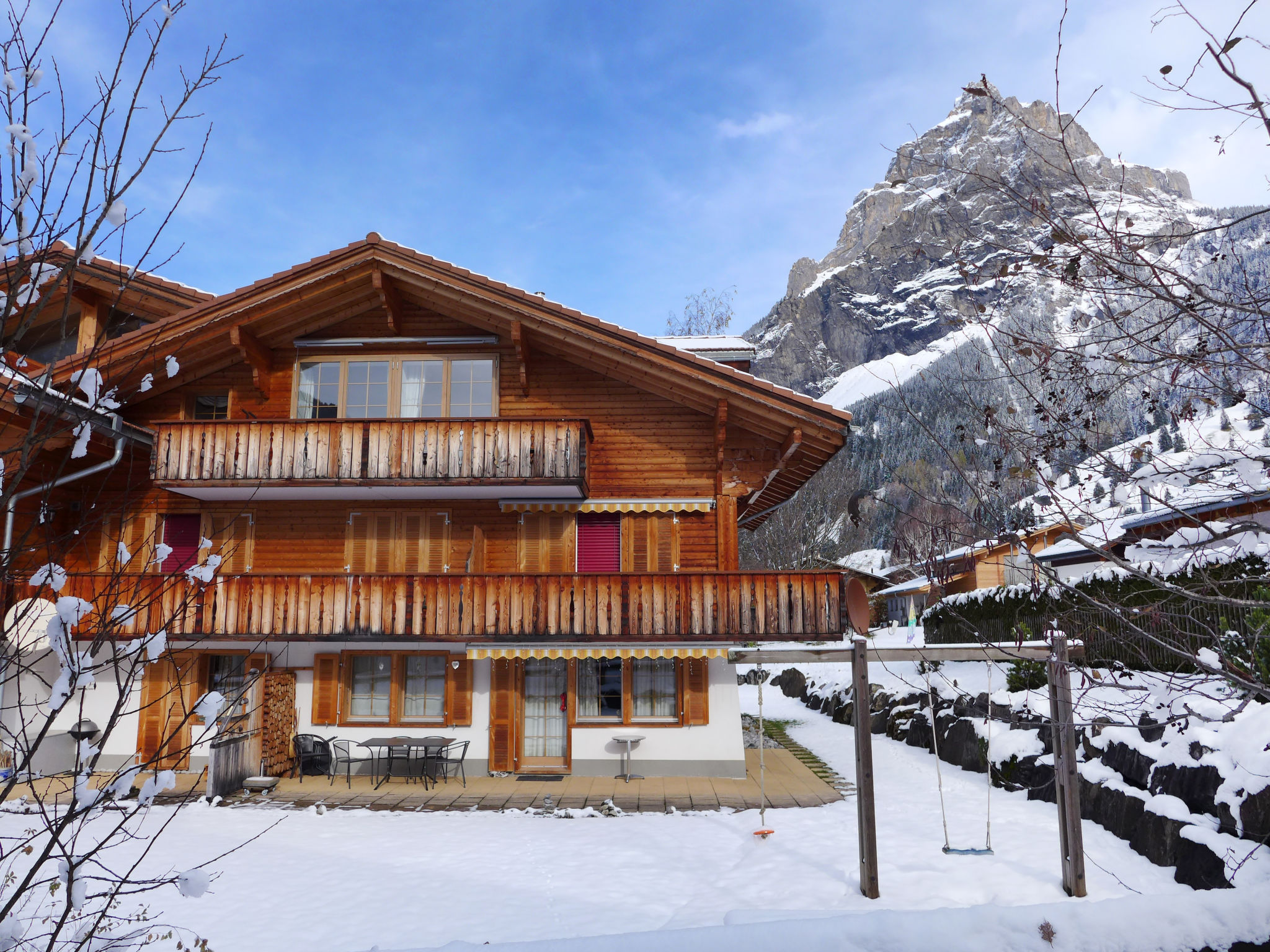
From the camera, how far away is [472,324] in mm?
17422

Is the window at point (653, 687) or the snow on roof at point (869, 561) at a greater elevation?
the snow on roof at point (869, 561)

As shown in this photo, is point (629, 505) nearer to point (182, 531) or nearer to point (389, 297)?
point (389, 297)

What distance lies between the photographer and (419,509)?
17.0 meters

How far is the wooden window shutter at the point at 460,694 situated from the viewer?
16.1 metres

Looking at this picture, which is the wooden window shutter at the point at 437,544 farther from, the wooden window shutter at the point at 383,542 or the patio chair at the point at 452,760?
the patio chair at the point at 452,760

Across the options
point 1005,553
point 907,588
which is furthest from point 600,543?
point 907,588

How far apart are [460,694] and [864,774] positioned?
29.6 feet

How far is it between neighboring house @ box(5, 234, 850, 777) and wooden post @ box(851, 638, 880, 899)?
17.3 feet

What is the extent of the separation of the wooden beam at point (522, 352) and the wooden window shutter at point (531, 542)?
8.44ft

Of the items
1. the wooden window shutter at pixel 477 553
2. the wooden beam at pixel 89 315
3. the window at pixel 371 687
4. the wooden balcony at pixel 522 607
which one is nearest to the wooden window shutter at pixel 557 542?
the wooden window shutter at pixel 477 553

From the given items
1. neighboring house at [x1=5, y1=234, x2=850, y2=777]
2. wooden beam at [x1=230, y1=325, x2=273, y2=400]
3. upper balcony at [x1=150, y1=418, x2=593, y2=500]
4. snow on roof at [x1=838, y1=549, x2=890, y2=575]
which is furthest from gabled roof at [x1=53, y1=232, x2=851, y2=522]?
snow on roof at [x1=838, y1=549, x2=890, y2=575]

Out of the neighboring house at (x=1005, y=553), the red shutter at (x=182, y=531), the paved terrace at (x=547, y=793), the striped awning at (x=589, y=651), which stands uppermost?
the red shutter at (x=182, y=531)

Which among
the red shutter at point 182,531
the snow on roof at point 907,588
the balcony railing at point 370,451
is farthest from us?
the snow on roof at point 907,588

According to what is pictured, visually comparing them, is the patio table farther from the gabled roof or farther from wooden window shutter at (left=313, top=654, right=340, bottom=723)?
the gabled roof
